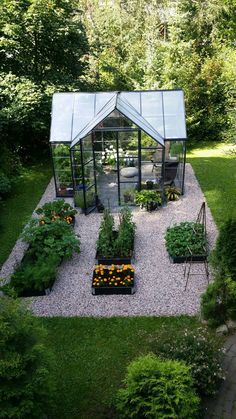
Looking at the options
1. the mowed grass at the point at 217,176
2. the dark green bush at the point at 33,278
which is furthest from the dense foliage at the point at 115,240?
the mowed grass at the point at 217,176

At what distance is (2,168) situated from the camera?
14.8 metres

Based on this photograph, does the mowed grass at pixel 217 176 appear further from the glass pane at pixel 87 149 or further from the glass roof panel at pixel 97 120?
the glass pane at pixel 87 149

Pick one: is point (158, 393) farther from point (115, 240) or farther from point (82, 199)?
point (82, 199)

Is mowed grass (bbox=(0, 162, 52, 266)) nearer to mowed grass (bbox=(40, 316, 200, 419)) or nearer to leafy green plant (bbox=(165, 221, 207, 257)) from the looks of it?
mowed grass (bbox=(40, 316, 200, 419))

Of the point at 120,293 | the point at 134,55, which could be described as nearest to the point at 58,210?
the point at 120,293

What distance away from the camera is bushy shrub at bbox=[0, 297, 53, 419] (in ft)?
14.8

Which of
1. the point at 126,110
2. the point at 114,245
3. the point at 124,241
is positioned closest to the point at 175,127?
the point at 126,110

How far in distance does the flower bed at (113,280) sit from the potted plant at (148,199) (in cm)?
388

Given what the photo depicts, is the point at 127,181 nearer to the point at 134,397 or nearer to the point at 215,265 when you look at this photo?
the point at 215,265

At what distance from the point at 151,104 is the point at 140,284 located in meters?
7.48

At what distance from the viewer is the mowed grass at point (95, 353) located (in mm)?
6035

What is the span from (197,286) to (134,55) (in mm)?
16677

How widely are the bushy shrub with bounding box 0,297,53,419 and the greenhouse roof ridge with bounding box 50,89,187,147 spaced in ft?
27.0

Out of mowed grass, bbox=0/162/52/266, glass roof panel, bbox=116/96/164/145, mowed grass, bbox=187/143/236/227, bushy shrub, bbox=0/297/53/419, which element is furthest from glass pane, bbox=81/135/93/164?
bushy shrub, bbox=0/297/53/419
